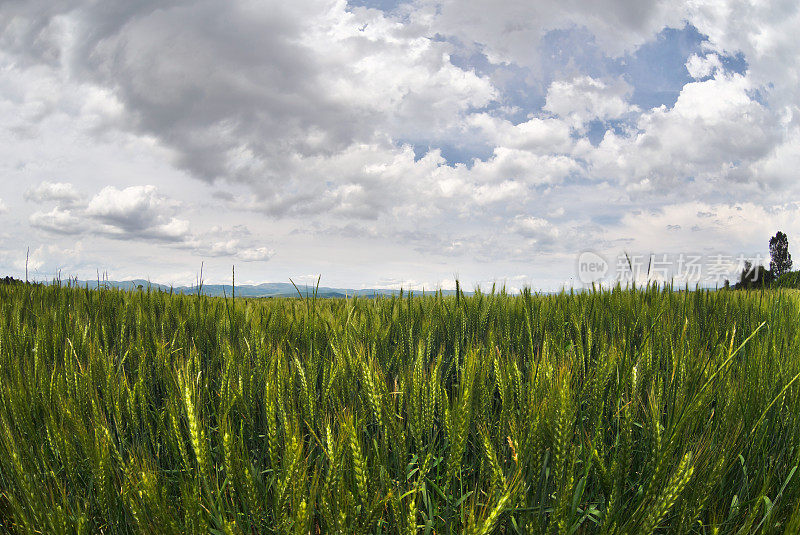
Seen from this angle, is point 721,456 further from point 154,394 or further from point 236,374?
point 154,394

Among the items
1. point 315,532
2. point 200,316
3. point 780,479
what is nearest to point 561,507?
point 315,532

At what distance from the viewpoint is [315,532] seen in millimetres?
1060

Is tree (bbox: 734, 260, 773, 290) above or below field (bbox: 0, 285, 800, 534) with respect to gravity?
above

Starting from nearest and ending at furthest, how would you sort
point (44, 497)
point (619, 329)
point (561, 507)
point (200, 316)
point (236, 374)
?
point (561, 507)
point (44, 497)
point (236, 374)
point (619, 329)
point (200, 316)

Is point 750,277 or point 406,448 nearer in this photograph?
point 406,448

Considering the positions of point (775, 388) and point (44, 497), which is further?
point (775, 388)

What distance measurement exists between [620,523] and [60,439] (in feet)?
4.59

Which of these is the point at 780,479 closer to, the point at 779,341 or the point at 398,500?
the point at 779,341

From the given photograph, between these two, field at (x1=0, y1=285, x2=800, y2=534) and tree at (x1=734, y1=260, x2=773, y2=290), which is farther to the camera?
tree at (x1=734, y1=260, x2=773, y2=290)

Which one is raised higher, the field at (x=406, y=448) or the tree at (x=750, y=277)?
the tree at (x=750, y=277)

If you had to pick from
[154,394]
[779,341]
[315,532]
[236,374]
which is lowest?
[315,532]

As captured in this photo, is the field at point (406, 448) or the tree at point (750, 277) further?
the tree at point (750, 277)

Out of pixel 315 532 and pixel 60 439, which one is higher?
pixel 60 439

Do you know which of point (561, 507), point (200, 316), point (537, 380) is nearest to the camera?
point (561, 507)
